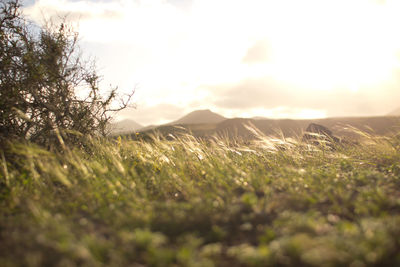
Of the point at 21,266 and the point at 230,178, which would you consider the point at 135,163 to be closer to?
the point at 230,178

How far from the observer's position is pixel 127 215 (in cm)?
271

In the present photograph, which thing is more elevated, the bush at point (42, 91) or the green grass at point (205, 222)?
the bush at point (42, 91)

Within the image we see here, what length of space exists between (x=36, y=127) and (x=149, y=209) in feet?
15.1

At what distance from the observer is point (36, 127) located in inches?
226

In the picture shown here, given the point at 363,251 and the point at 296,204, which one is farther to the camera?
the point at 296,204

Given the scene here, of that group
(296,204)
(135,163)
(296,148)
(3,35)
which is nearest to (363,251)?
(296,204)

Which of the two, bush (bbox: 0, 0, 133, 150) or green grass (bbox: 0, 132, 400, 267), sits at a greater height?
bush (bbox: 0, 0, 133, 150)

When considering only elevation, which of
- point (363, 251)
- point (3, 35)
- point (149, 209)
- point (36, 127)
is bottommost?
point (363, 251)

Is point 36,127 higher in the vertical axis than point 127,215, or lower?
higher

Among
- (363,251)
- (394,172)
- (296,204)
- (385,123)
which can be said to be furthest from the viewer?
(385,123)

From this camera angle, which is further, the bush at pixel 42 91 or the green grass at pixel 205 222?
the bush at pixel 42 91

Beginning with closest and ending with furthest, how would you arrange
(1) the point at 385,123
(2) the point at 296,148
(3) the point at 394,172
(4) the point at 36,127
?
1. (3) the point at 394,172
2. (4) the point at 36,127
3. (2) the point at 296,148
4. (1) the point at 385,123

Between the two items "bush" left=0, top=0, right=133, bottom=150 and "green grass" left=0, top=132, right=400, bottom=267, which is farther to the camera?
"bush" left=0, top=0, right=133, bottom=150

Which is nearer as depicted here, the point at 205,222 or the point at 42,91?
the point at 205,222
